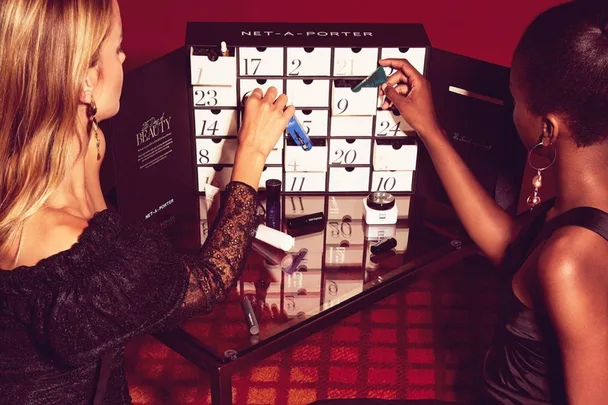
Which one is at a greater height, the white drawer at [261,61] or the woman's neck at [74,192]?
the white drawer at [261,61]

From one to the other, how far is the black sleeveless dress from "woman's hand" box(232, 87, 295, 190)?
47 centimetres

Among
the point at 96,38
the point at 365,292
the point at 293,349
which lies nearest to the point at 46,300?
the point at 96,38

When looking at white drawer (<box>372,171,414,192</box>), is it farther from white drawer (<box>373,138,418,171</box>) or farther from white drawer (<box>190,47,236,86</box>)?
white drawer (<box>190,47,236,86</box>)

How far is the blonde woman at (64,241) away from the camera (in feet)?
3.62

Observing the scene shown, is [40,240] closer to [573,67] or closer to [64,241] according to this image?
[64,241]

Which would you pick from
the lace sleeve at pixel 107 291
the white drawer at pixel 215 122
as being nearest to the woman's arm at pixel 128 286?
the lace sleeve at pixel 107 291

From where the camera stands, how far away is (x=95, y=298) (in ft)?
3.72

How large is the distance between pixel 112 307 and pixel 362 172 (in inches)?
29.9

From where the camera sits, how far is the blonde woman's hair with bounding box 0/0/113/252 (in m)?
1.08

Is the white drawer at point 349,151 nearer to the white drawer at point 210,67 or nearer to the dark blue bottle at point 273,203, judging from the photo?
the dark blue bottle at point 273,203

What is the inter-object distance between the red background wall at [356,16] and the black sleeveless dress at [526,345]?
1352 mm

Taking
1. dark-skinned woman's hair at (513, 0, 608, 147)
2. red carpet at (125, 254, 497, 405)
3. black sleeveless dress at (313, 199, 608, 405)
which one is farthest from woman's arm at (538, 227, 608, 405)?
red carpet at (125, 254, 497, 405)

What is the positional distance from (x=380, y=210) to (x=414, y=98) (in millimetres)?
242

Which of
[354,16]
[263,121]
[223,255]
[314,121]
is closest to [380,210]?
[314,121]
